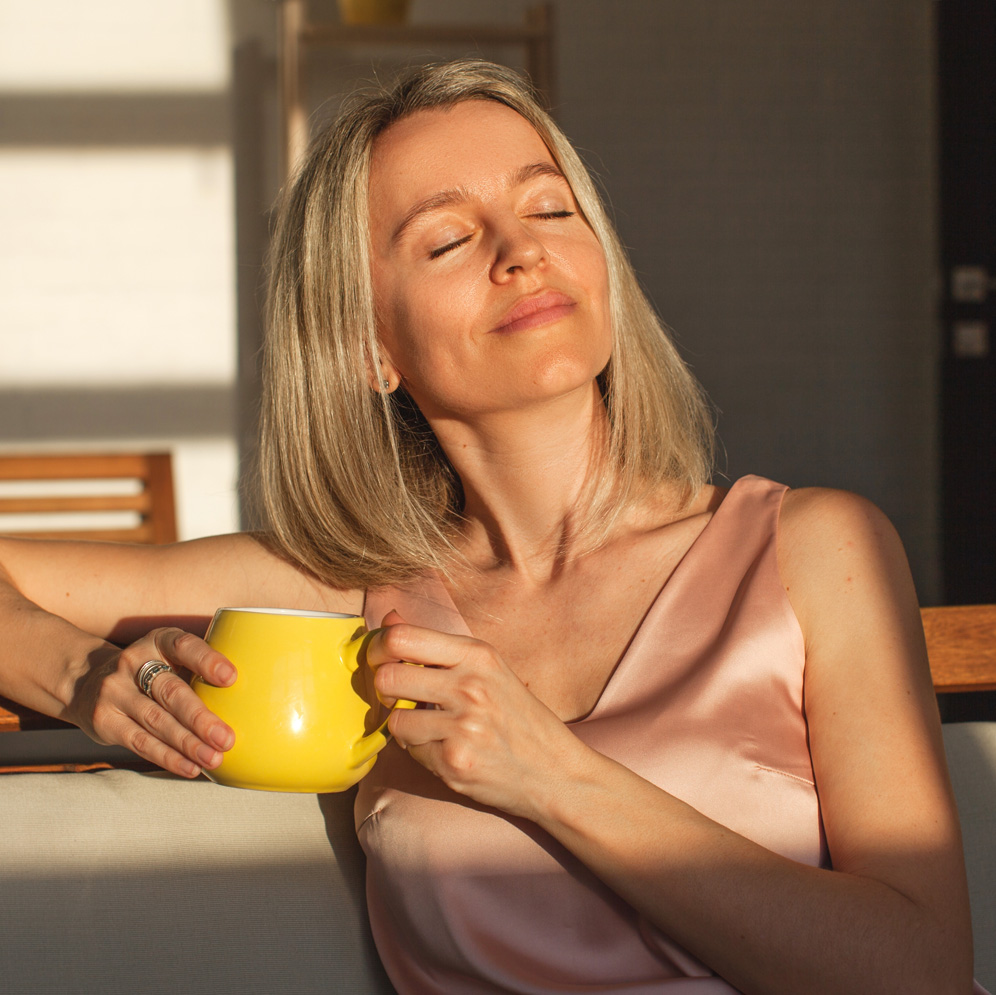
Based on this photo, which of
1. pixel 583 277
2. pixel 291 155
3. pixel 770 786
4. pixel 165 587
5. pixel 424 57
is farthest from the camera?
pixel 424 57

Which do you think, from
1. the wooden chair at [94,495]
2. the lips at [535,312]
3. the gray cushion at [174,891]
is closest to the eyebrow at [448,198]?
the lips at [535,312]

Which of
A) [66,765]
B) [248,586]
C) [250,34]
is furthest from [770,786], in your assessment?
[250,34]

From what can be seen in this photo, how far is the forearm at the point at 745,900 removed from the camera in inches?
30.3

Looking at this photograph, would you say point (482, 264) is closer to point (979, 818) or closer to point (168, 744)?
point (168, 744)

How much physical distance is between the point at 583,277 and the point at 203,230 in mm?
2256

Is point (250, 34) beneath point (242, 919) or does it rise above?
above

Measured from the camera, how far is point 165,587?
3.86 feet

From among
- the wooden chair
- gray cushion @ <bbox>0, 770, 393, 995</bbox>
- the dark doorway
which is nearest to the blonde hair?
gray cushion @ <bbox>0, 770, 393, 995</bbox>

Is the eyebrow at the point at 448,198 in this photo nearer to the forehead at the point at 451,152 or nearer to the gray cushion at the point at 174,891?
the forehead at the point at 451,152

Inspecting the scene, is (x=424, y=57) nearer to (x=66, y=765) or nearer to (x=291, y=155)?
(x=291, y=155)

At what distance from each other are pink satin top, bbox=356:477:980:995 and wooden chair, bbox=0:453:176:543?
1.95 meters

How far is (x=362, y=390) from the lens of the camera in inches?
48.8

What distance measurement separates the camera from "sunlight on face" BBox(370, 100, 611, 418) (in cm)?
102

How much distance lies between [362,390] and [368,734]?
0.57 metres
